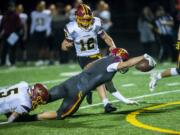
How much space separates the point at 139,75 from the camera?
1420 centimetres

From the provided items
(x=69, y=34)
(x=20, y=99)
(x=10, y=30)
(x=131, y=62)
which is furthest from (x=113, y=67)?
(x=10, y=30)

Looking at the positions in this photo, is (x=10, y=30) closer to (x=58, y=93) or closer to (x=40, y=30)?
(x=40, y=30)

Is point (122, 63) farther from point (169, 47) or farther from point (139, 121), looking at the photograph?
point (169, 47)

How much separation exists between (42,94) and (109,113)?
1161 millimetres

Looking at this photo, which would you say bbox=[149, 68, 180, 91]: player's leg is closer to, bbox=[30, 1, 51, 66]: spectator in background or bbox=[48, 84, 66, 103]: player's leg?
bbox=[48, 84, 66, 103]: player's leg

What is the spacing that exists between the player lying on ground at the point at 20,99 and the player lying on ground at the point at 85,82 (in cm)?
22

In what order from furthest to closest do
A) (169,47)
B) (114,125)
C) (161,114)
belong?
(169,47)
(161,114)
(114,125)

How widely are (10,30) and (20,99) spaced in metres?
8.81

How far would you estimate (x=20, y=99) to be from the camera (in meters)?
8.35

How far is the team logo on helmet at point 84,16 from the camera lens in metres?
9.19

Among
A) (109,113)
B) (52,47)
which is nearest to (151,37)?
(52,47)

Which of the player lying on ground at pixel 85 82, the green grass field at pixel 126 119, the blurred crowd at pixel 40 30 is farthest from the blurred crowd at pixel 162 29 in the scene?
the player lying on ground at pixel 85 82

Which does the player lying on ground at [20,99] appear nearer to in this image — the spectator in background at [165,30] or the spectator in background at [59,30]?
the spectator in background at [165,30]

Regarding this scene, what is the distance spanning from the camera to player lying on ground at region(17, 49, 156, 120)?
8.38m
